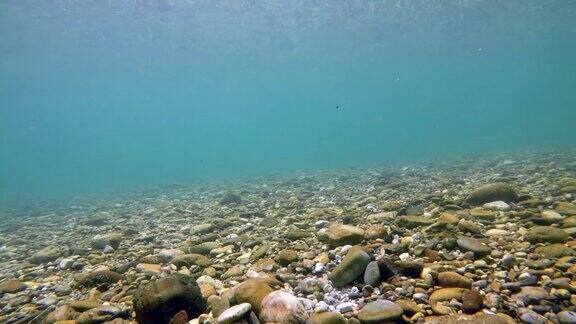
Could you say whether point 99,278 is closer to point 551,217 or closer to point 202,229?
point 202,229

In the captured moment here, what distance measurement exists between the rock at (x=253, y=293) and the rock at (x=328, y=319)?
24.6 inches

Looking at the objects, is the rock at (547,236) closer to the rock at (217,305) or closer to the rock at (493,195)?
the rock at (493,195)

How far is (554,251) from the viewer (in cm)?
413

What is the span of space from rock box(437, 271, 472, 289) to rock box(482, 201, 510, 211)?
3588mm

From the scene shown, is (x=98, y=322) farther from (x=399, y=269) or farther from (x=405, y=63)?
(x=405, y=63)

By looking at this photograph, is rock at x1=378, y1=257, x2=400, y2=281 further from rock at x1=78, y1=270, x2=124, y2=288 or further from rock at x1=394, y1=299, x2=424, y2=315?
rock at x1=78, y1=270, x2=124, y2=288

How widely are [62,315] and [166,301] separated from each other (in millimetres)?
1465

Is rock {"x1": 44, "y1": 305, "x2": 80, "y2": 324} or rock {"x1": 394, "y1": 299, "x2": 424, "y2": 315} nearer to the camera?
rock {"x1": 394, "y1": 299, "x2": 424, "y2": 315}

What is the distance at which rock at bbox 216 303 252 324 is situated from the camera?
11.0 feet

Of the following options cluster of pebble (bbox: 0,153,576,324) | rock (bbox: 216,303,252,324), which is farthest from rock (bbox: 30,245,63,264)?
rock (bbox: 216,303,252,324)

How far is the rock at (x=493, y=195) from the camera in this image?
7184mm

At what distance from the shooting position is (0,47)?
35.7 meters

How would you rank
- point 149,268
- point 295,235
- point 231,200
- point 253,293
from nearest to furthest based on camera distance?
point 253,293, point 149,268, point 295,235, point 231,200

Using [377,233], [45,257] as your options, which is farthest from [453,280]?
[45,257]
